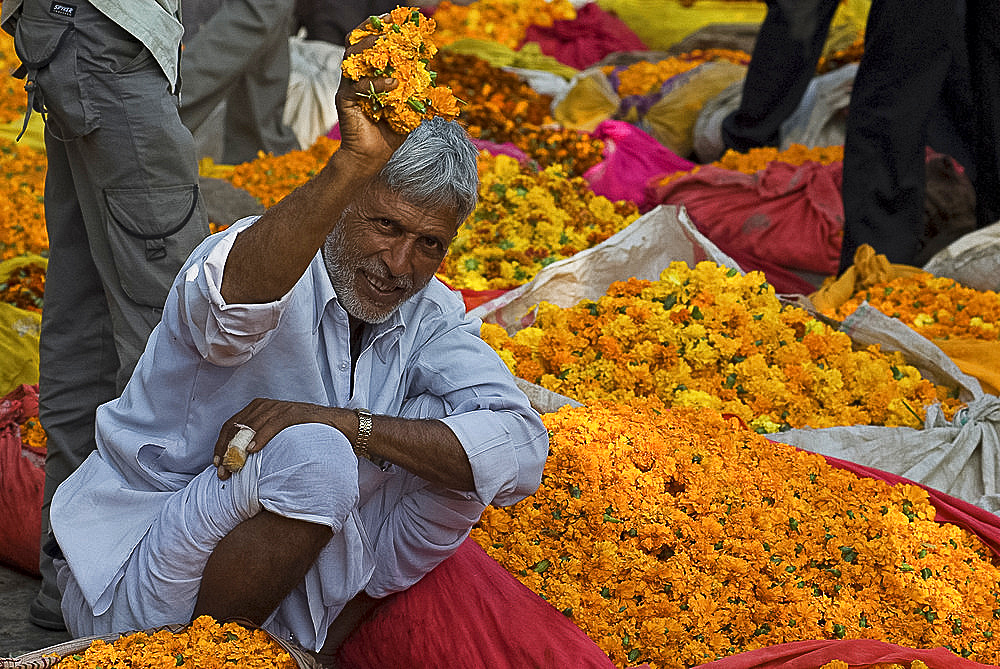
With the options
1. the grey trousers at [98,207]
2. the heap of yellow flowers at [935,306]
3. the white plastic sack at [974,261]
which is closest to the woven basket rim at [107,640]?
the grey trousers at [98,207]

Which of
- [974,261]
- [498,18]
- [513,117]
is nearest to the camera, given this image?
[974,261]

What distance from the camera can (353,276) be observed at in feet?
7.01

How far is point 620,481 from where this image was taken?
2.64m

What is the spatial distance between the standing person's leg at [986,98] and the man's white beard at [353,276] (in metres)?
3.73

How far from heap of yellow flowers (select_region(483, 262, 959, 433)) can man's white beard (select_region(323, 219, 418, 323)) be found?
1.21 metres

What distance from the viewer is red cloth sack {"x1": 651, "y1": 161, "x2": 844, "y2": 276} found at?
5.04 m

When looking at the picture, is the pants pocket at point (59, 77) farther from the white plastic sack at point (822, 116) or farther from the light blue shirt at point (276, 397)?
the white plastic sack at point (822, 116)

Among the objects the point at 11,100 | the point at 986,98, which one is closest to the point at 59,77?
the point at 11,100

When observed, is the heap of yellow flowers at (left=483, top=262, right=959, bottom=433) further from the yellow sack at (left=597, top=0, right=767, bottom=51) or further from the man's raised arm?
the yellow sack at (left=597, top=0, right=767, bottom=51)

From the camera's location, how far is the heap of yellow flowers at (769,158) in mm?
5688

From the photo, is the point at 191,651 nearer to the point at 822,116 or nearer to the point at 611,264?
the point at 611,264

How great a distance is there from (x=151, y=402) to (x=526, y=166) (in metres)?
3.31

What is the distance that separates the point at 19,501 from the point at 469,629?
1.34 metres

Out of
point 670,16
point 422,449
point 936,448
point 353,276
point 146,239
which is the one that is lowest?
point 670,16
